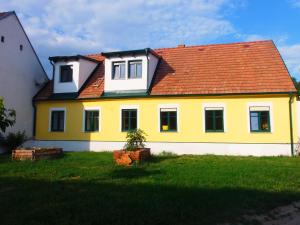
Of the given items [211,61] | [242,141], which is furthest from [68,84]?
[242,141]

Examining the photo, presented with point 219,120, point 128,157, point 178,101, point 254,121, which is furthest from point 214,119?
point 128,157

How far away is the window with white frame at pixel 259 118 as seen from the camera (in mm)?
17609

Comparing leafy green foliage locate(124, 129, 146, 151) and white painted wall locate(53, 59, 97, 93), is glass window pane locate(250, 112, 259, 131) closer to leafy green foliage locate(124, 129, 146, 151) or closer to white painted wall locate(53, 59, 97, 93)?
leafy green foliage locate(124, 129, 146, 151)

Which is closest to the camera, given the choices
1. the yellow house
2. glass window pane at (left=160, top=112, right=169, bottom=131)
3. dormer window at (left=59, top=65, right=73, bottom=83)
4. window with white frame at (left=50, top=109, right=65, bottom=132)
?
the yellow house

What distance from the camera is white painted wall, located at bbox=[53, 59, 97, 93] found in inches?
856

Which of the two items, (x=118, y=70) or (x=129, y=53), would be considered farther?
(x=118, y=70)

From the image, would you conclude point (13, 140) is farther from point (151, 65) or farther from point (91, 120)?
point (151, 65)

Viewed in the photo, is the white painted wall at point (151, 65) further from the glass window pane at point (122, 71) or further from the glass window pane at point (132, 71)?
the glass window pane at point (122, 71)

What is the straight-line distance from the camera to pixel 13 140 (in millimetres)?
20172

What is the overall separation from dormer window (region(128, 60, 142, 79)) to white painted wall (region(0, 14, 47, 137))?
7.38 m

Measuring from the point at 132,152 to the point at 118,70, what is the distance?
831cm

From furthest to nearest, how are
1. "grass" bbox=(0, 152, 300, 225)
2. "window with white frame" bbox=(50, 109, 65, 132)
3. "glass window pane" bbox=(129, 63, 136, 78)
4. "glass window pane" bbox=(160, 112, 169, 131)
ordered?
"window with white frame" bbox=(50, 109, 65, 132), "glass window pane" bbox=(129, 63, 136, 78), "glass window pane" bbox=(160, 112, 169, 131), "grass" bbox=(0, 152, 300, 225)

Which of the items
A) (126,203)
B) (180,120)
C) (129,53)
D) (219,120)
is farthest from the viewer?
(129,53)

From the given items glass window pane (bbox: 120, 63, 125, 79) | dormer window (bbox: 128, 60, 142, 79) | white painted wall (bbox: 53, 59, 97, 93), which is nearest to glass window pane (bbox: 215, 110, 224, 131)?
dormer window (bbox: 128, 60, 142, 79)
